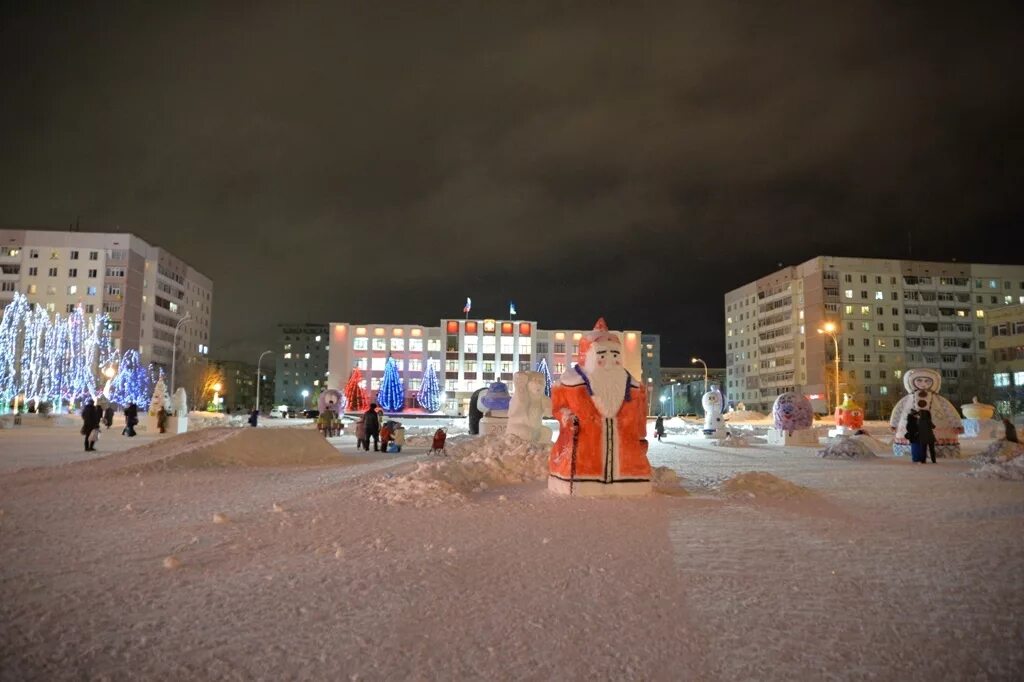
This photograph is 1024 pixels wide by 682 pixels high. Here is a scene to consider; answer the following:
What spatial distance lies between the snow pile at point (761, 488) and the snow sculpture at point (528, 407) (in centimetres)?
860

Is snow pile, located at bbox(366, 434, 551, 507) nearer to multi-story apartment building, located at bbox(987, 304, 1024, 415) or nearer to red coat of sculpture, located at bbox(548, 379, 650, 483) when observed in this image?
red coat of sculpture, located at bbox(548, 379, 650, 483)

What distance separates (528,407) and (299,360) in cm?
15112

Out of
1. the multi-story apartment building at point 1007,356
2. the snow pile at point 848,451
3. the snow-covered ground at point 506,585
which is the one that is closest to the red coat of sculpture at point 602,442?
the snow-covered ground at point 506,585

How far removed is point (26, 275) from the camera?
258 feet

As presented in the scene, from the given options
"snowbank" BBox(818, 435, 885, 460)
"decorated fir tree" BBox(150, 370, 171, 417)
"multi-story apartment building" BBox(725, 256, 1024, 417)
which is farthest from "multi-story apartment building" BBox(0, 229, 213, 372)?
"multi-story apartment building" BBox(725, 256, 1024, 417)

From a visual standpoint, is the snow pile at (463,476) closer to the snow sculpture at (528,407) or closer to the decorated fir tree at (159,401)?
the snow sculpture at (528,407)

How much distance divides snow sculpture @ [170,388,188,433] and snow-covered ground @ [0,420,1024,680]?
2419 centimetres

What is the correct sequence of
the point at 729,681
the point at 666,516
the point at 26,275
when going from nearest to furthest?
the point at 729,681 → the point at 666,516 → the point at 26,275

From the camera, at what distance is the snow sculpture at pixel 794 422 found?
28.0m

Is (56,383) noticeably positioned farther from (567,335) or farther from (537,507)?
(567,335)

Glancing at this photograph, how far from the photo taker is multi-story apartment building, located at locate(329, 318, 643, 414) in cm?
9175

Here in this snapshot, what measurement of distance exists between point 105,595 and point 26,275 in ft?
305

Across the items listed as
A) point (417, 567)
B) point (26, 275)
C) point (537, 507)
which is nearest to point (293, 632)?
point (417, 567)

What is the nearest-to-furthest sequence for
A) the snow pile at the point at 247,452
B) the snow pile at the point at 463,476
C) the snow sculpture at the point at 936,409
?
the snow pile at the point at 463,476 < the snow pile at the point at 247,452 < the snow sculpture at the point at 936,409
